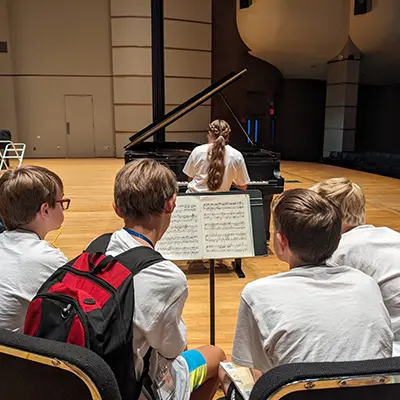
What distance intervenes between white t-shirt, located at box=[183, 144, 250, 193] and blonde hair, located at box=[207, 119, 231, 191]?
0.15 ft

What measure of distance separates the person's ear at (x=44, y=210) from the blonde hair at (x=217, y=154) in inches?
90.3

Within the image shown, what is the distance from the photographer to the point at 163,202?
4.45ft

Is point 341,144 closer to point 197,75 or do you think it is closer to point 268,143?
point 268,143

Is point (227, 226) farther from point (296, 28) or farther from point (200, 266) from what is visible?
point (296, 28)

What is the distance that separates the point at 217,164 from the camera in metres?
3.73

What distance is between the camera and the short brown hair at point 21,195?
1509 mm

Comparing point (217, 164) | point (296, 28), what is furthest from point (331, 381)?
point (296, 28)

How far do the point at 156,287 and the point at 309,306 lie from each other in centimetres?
40

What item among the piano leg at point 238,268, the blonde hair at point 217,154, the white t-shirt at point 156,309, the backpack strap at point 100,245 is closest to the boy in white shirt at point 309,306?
the white t-shirt at point 156,309

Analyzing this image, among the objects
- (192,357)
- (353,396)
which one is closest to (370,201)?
(192,357)

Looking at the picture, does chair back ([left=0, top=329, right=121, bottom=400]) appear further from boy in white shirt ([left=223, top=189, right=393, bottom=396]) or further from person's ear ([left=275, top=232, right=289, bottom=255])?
person's ear ([left=275, top=232, right=289, bottom=255])

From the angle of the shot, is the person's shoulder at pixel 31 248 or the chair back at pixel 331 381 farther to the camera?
the person's shoulder at pixel 31 248

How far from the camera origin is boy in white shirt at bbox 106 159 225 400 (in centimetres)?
115

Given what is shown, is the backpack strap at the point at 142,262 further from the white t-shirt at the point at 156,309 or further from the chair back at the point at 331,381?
the chair back at the point at 331,381
